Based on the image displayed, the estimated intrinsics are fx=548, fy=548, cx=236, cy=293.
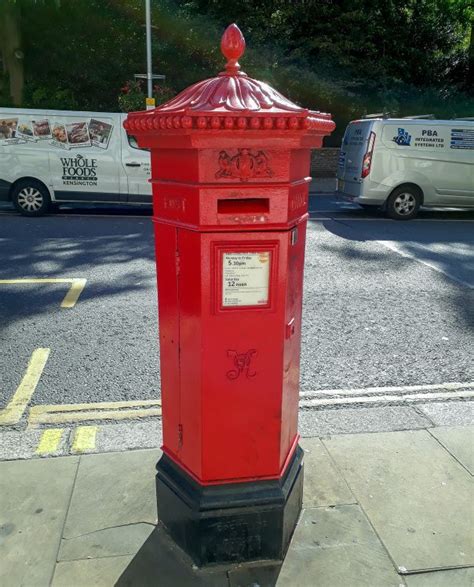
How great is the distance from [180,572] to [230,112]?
1873 millimetres

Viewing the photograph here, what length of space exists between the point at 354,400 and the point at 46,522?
84.7 inches

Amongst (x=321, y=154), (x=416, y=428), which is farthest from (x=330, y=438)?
(x=321, y=154)

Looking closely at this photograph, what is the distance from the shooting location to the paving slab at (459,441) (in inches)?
122

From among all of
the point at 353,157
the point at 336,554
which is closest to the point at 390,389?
the point at 336,554

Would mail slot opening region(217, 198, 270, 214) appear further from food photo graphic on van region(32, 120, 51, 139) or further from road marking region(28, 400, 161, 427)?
food photo graphic on van region(32, 120, 51, 139)

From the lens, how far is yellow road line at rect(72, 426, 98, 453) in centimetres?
321

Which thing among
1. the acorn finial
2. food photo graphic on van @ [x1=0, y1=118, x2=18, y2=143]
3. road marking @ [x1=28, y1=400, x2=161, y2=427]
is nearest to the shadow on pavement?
road marking @ [x1=28, y1=400, x2=161, y2=427]

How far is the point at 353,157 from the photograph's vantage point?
11070 millimetres

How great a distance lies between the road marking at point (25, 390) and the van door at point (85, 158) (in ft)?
21.9

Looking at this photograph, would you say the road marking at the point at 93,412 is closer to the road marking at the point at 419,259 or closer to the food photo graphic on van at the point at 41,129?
the road marking at the point at 419,259

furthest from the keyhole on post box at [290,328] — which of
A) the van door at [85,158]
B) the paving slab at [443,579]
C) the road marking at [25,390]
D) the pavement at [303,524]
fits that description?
the van door at [85,158]

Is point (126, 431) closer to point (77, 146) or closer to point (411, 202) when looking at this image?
point (77, 146)

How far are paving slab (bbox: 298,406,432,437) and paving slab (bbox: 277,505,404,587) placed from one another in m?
0.81

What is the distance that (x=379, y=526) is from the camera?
8.46 feet
